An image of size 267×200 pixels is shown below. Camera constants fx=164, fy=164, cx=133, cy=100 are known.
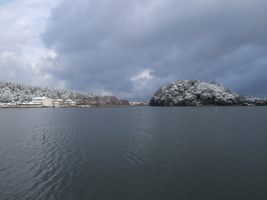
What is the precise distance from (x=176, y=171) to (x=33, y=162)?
52.7ft

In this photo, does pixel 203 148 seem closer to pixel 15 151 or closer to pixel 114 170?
pixel 114 170

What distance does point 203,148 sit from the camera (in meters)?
23.7

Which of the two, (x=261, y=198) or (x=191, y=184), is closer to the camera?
(x=261, y=198)

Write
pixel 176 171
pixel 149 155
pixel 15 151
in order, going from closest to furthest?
pixel 176 171 < pixel 149 155 < pixel 15 151

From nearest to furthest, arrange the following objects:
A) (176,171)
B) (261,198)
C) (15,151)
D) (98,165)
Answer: (261,198)
(176,171)
(98,165)
(15,151)

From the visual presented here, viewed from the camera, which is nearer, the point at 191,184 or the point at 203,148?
the point at 191,184

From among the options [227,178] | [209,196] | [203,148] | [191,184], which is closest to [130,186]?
[191,184]

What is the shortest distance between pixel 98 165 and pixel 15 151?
13.8 m

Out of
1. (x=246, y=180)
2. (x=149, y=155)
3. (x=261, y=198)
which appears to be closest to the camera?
(x=261, y=198)

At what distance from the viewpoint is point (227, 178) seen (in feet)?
48.1

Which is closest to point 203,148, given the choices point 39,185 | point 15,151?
point 39,185

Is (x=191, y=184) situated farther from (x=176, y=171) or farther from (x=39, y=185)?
(x=39, y=185)

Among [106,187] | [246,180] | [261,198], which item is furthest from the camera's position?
[246,180]

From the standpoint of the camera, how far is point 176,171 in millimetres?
16141
